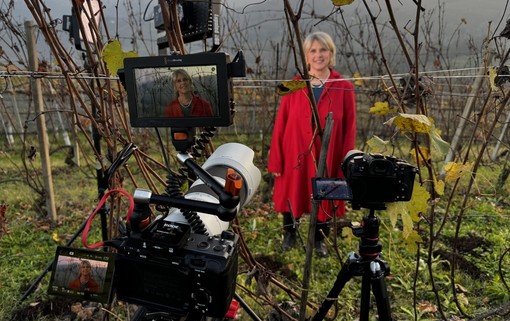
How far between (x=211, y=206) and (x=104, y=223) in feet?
3.36

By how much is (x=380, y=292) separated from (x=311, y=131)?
164 cm

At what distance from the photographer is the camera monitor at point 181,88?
36.4 inches

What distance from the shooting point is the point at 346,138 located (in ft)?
8.93

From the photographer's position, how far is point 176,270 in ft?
2.75

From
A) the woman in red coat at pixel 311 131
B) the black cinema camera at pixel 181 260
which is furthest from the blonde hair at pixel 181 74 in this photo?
the woman in red coat at pixel 311 131

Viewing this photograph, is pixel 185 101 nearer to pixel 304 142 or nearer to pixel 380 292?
pixel 380 292

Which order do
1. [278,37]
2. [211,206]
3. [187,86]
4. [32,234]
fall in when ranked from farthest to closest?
[278,37], [32,234], [187,86], [211,206]

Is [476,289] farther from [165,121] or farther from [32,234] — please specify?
[32,234]

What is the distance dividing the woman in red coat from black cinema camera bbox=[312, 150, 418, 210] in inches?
57.2

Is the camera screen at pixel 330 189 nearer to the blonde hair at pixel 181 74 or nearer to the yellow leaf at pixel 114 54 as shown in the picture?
the blonde hair at pixel 181 74

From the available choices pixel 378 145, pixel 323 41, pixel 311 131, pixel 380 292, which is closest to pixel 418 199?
pixel 378 145

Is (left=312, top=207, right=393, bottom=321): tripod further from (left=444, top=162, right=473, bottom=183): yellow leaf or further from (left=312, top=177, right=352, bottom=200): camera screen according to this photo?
(left=444, top=162, right=473, bottom=183): yellow leaf

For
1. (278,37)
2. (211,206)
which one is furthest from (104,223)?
(278,37)

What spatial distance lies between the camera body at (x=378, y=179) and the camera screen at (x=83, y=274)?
2.20 feet
